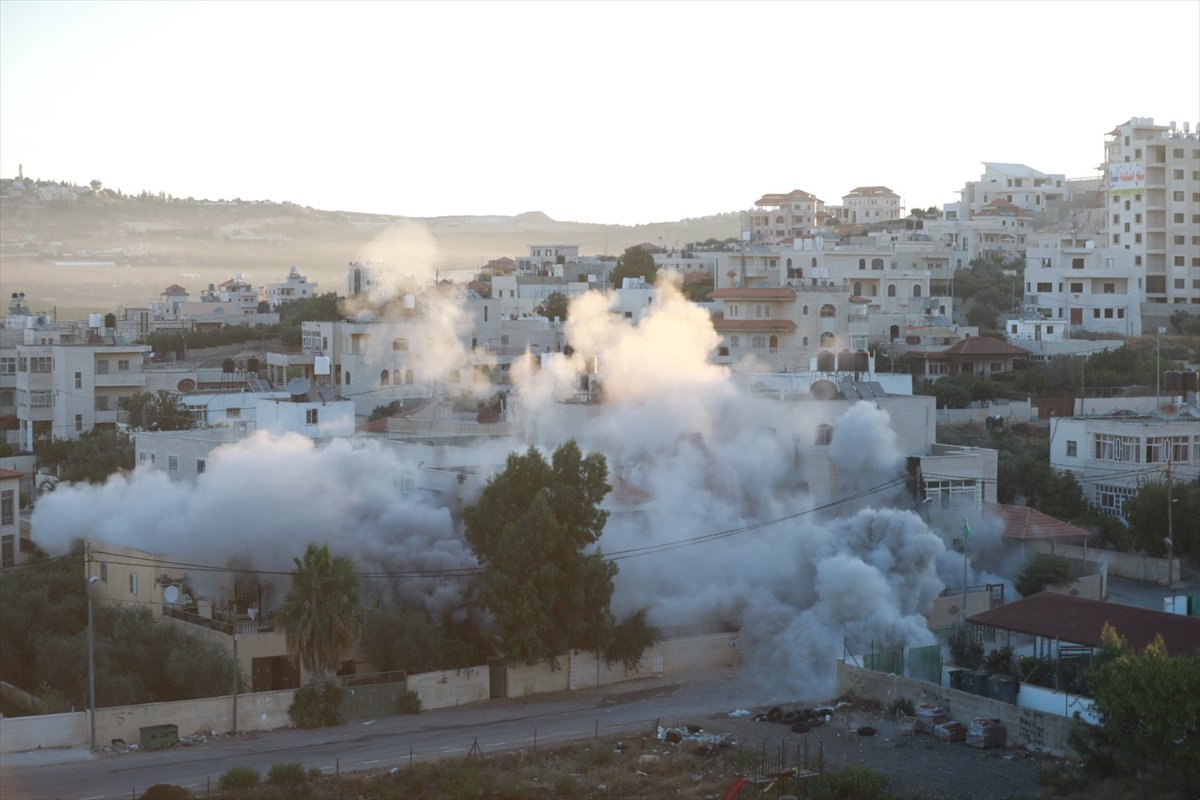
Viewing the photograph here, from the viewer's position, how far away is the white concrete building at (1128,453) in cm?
4638

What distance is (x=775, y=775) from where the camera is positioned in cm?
2584

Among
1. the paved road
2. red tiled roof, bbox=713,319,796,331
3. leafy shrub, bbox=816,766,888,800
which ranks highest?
red tiled roof, bbox=713,319,796,331

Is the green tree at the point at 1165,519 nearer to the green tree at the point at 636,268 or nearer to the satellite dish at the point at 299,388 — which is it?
the satellite dish at the point at 299,388

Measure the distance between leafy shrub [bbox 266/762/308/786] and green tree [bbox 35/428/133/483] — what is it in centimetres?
2090

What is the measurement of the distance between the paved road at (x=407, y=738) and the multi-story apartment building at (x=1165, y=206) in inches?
2581

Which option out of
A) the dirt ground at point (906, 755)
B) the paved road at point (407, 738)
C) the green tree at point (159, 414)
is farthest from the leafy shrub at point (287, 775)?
the green tree at point (159, 414)

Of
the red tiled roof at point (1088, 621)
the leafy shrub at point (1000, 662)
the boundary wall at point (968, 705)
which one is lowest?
the boundary wall at point (968, 705)

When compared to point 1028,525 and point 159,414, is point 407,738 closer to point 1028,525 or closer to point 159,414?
point 1028,525

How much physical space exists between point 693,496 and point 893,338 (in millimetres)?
38093

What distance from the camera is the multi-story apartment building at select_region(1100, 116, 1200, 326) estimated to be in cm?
9125

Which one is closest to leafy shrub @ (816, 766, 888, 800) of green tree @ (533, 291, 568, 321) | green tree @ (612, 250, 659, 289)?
green tree @ (533, 291, 568, 321)

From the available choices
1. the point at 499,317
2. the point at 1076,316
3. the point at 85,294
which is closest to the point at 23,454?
the point at 499,317

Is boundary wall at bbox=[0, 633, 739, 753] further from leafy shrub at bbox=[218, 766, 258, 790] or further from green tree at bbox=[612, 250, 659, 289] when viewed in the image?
green tree at bbox=[612, 250, 659, 289]

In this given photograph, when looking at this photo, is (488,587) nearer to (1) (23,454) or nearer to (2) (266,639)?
(2) (266,639)
